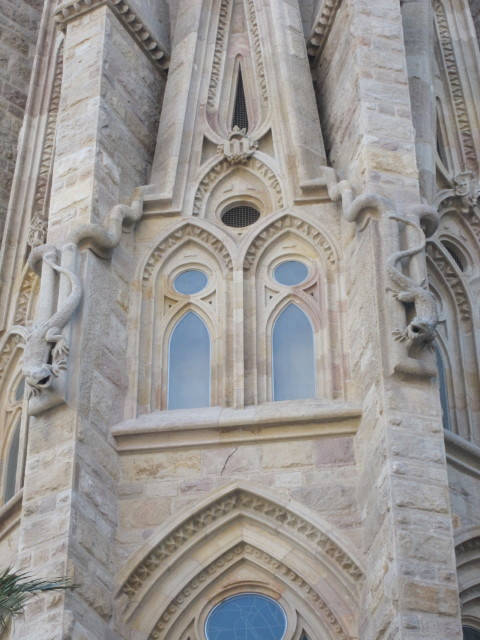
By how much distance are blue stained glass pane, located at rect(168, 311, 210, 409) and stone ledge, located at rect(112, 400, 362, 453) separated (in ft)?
1.77

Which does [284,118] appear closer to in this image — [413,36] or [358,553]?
[413,36]

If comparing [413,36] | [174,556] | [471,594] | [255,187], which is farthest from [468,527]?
[413,36]

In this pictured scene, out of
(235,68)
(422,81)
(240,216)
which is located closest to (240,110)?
(235,68)

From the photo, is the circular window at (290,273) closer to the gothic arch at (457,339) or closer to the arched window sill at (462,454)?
the gothic arch at (457,339)

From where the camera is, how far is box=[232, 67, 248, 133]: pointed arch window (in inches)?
803

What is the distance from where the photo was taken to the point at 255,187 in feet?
64.4

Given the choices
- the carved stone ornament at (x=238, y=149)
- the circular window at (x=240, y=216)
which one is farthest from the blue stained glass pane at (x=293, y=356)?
the carved stone ornament at (x=238, y=149)

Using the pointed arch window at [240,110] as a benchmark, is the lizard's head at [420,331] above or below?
below

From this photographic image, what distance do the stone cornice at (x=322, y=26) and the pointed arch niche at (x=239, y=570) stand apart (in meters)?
6.24

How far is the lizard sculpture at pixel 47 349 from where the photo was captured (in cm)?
1688

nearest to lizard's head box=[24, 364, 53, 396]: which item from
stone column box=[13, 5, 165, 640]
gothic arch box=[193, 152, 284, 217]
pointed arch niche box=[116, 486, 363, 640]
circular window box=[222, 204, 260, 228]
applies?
stone column box=[13, 5, 165, 640]

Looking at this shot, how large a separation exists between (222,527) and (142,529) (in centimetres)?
78

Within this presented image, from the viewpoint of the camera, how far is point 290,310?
61.3 feet

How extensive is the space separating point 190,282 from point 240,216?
105cm
